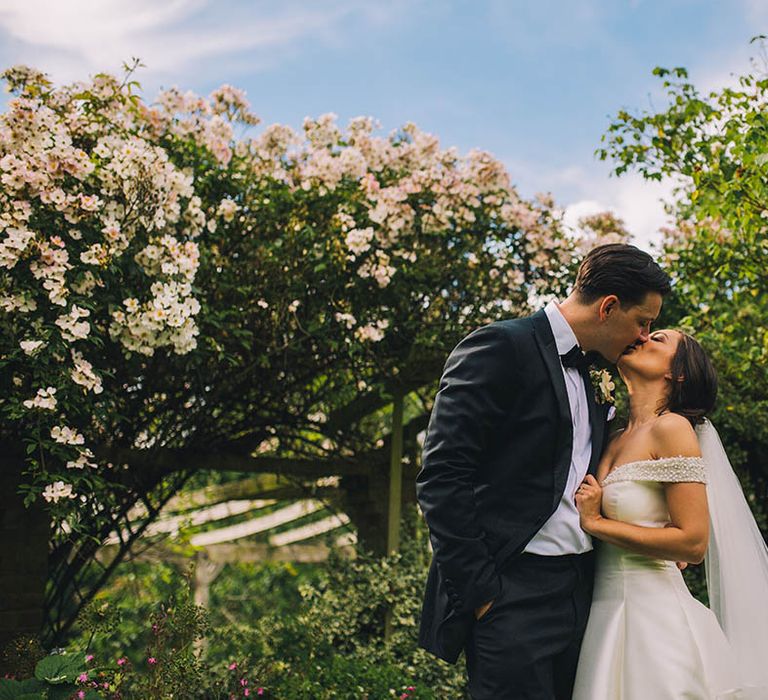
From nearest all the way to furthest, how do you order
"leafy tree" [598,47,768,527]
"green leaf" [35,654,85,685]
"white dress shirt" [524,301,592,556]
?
"white dress shirt" [524,301,592,556], "green leaf" [35,654,85,685], "leafy tree" [598,47,768,527]

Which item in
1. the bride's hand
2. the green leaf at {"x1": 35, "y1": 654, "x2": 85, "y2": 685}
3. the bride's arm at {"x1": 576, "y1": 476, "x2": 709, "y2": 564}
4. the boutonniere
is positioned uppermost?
the boutonniere

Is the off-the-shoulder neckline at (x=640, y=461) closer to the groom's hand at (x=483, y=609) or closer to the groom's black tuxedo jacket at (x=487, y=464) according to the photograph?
the groom's black tuxedo jacket at (x=487, y=464)

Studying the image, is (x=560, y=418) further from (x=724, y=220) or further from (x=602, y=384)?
(x=724, y=220)

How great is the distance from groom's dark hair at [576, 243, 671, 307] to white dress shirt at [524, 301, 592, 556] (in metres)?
0.12

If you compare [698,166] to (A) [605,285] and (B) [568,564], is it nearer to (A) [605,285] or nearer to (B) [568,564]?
(A) [605,285]

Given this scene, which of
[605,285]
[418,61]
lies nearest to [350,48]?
[418,61]

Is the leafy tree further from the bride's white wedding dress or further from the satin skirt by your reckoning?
the satin skirt

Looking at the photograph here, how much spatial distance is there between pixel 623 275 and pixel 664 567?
0.84 m

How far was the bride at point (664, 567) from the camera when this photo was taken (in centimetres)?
221

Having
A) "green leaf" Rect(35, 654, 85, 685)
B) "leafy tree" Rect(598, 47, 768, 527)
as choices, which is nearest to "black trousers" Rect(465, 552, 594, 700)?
"green leaf" Rect(35, 654, 85, 685)

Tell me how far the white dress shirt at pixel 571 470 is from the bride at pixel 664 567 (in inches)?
1.5

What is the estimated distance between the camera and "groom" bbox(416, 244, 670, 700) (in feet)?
6.56

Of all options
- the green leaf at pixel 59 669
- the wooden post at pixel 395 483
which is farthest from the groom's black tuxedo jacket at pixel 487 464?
the wooden post at pixel 395 483

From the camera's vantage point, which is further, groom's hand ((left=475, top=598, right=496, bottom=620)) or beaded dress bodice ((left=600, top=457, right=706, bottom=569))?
beaded dress bodice ((left=600, top=457, right=706, bottom=569))
